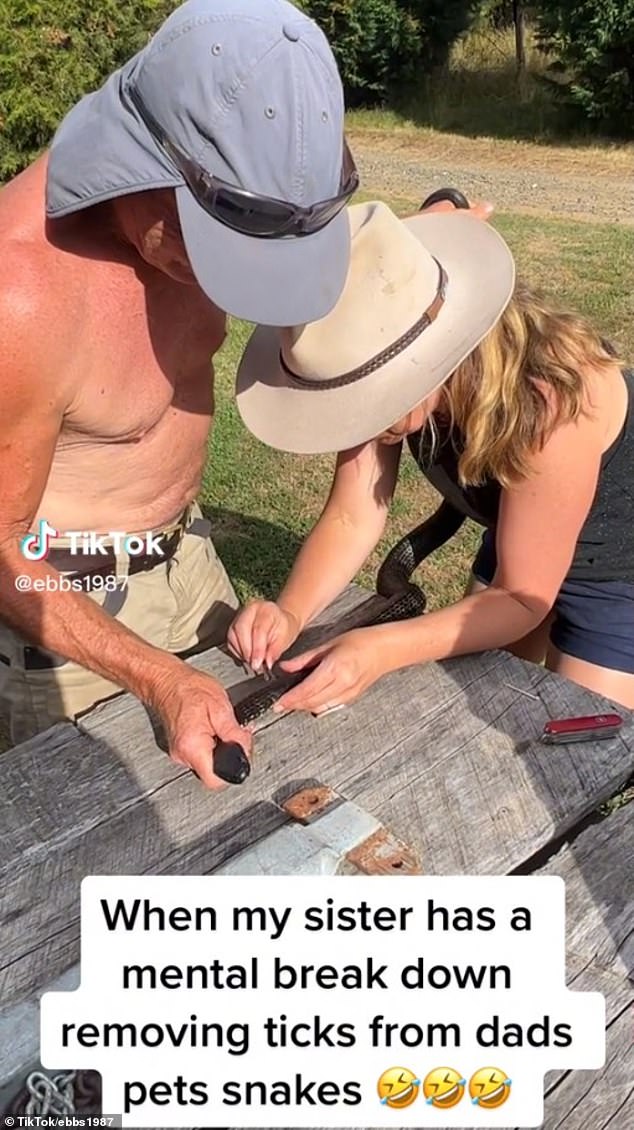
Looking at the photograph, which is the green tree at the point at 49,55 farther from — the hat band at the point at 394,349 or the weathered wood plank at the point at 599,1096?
the weathered wood plank at the point at 599,1096

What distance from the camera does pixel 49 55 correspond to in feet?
35.4

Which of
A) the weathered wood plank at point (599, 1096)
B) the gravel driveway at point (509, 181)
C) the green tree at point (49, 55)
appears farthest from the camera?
the gravel driveway at point (509, 181)

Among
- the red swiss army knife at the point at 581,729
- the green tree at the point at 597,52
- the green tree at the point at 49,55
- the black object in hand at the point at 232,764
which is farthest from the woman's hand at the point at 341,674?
the green tree at the point at 597,52

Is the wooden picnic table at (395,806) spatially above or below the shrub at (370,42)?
below

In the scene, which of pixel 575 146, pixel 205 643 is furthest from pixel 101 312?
pixel 575 146

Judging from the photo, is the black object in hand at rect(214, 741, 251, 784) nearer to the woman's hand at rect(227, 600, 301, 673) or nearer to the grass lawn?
the woman's hand at rect(227, 600, 301, 673)

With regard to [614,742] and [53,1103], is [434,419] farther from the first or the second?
[53,1103]

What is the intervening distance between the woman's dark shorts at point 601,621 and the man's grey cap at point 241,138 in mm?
1256

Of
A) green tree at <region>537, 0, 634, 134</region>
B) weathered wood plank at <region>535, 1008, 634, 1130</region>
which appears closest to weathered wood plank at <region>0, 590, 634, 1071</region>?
weathered wood plank at <region>535, 1008, 634, 1130</region>

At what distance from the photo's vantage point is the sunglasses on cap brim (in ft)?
6.14

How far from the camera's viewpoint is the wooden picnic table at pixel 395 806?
5.27 feet

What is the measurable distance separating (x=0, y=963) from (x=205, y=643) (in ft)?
5.45

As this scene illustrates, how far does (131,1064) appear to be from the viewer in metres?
1.38

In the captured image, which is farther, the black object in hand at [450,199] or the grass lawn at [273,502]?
the grass lawn at [273,502]
